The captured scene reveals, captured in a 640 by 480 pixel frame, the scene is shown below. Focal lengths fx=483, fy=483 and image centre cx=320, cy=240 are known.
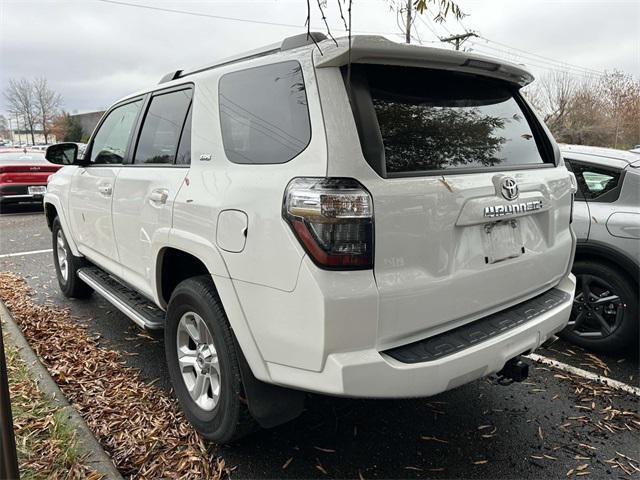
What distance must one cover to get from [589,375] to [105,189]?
13.1 ft

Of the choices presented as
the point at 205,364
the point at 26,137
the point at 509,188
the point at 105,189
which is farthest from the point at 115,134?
the point at 26,137

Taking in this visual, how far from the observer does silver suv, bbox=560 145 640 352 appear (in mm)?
Answer: 3680

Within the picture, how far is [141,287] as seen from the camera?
3.44m

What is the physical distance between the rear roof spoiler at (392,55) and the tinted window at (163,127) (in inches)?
49.2

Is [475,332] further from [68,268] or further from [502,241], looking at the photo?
[68,268]

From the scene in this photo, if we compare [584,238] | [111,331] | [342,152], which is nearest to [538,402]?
[584,238]

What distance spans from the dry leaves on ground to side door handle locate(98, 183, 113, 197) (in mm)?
1300

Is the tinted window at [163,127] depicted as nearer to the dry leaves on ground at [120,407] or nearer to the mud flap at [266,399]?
the mud flap at [266,399]

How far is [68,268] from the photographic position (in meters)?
5.18

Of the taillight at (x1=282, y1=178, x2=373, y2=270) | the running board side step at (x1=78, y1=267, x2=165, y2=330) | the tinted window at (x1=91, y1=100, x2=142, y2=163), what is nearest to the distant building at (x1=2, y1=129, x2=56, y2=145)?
the tinted window at (x1=91, y1=100, x2=142, y2=163)

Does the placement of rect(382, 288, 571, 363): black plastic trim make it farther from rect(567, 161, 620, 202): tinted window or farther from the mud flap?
rect(567, 161, 620, 202): tinted window

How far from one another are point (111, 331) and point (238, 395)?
2576 mm

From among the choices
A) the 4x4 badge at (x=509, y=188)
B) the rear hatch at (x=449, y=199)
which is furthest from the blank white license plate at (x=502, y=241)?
the 4x4 badge at (x=509, y=188)

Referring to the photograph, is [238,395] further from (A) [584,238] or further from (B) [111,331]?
(A) [584,238]
